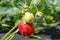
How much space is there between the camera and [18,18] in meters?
0.95

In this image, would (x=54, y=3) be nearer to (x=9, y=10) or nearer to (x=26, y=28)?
(x=9, y=10)

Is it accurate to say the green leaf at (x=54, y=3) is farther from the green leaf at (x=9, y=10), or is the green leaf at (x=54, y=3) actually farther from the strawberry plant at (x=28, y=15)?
the green leaf at (x=9, y=10)

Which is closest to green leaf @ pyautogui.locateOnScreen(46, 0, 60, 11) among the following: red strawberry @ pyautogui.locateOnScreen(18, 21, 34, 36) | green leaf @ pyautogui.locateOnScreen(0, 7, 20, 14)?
green leaf @ pyautogui.locateOnScreen(0, 7, 20, 14)

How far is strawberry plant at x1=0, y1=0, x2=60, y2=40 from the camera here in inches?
26.4

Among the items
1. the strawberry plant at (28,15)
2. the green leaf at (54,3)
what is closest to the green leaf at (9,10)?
the strawberry plant at (28,15)

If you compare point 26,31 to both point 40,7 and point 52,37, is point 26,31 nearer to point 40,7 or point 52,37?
point 40,7

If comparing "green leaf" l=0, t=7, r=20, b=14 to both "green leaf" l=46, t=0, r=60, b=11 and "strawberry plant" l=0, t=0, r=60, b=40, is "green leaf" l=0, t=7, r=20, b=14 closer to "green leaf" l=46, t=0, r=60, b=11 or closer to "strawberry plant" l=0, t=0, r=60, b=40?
"strawberry plant" l=0, t=0, r=60, b=40

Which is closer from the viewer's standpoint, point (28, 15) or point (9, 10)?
point (28, 15)

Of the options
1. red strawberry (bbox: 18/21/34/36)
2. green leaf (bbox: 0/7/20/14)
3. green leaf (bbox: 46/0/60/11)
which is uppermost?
green leaf (bbox: 46/0/60/11)

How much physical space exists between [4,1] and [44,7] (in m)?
0.22

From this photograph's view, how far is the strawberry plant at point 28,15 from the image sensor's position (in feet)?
2.20

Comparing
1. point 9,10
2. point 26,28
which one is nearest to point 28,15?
point 26,28

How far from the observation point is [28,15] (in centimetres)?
65

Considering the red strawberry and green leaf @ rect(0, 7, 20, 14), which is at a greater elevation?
green leaf @ rect(0, 7, 20, 14)
